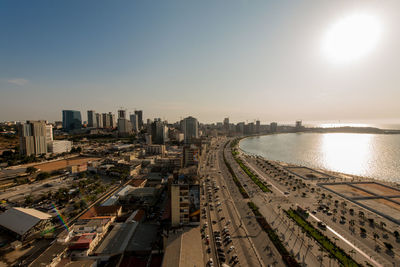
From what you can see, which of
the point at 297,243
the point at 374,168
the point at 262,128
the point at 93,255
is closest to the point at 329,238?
the point at 297,243

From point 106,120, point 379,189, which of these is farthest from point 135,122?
point 379,189

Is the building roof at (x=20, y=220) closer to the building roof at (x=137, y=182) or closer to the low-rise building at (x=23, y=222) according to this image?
the low-rise building at (x=23, y=222)

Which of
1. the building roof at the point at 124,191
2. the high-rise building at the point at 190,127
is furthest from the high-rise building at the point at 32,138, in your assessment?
the high-rise building at the point at 190,127

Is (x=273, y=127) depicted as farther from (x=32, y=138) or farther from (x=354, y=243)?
(x=32, y=138)

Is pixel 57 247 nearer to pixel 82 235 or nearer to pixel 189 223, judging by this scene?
pixel 82 235

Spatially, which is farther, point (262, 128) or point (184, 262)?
point (262, 128)

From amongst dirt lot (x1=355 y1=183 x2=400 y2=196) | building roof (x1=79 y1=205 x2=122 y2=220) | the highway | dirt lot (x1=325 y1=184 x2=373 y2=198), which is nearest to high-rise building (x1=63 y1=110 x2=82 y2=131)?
building roof (x1=79 y1=205 x2=122 y2=220)

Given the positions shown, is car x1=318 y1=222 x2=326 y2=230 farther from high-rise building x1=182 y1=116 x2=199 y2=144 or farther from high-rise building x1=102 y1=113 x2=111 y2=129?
high-rise building x1=102 y1=113 x2=111 y2=129
